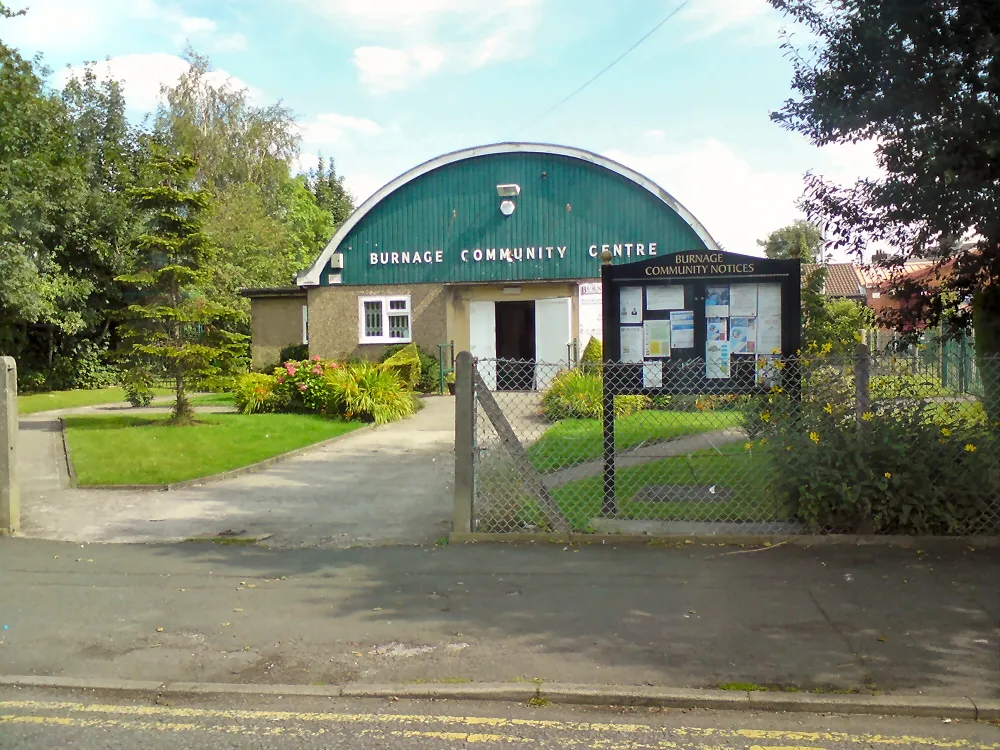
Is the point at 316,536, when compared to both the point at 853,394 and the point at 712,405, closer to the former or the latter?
the point at 712,405

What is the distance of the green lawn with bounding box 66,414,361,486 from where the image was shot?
11.2m

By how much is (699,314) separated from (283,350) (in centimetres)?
1990

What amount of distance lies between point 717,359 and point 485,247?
16122mm

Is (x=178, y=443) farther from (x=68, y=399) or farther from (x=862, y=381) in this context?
(x=68, y=399)

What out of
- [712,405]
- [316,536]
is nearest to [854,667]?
[712,405]

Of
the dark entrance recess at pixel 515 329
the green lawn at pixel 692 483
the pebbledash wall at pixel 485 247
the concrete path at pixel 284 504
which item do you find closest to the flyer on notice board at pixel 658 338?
the green lawn at pixel 692 483

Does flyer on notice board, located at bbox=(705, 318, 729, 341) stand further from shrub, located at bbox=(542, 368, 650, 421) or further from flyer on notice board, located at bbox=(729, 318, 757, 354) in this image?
shrub, located at bbox=(542, 368, 650, 421)

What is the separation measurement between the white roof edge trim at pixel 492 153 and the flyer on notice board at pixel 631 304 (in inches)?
586

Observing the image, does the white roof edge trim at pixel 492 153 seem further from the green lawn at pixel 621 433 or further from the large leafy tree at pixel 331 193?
the large leafy tree at pixel 331 193

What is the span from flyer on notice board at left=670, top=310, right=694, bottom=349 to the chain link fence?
18 centimetres

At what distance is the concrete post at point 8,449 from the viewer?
7.98m

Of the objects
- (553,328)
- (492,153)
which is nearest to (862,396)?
(553,328)

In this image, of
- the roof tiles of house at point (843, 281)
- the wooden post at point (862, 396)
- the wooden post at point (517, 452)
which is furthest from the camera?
the roof tiles of house at point (843, 281)

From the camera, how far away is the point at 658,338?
7.87m
